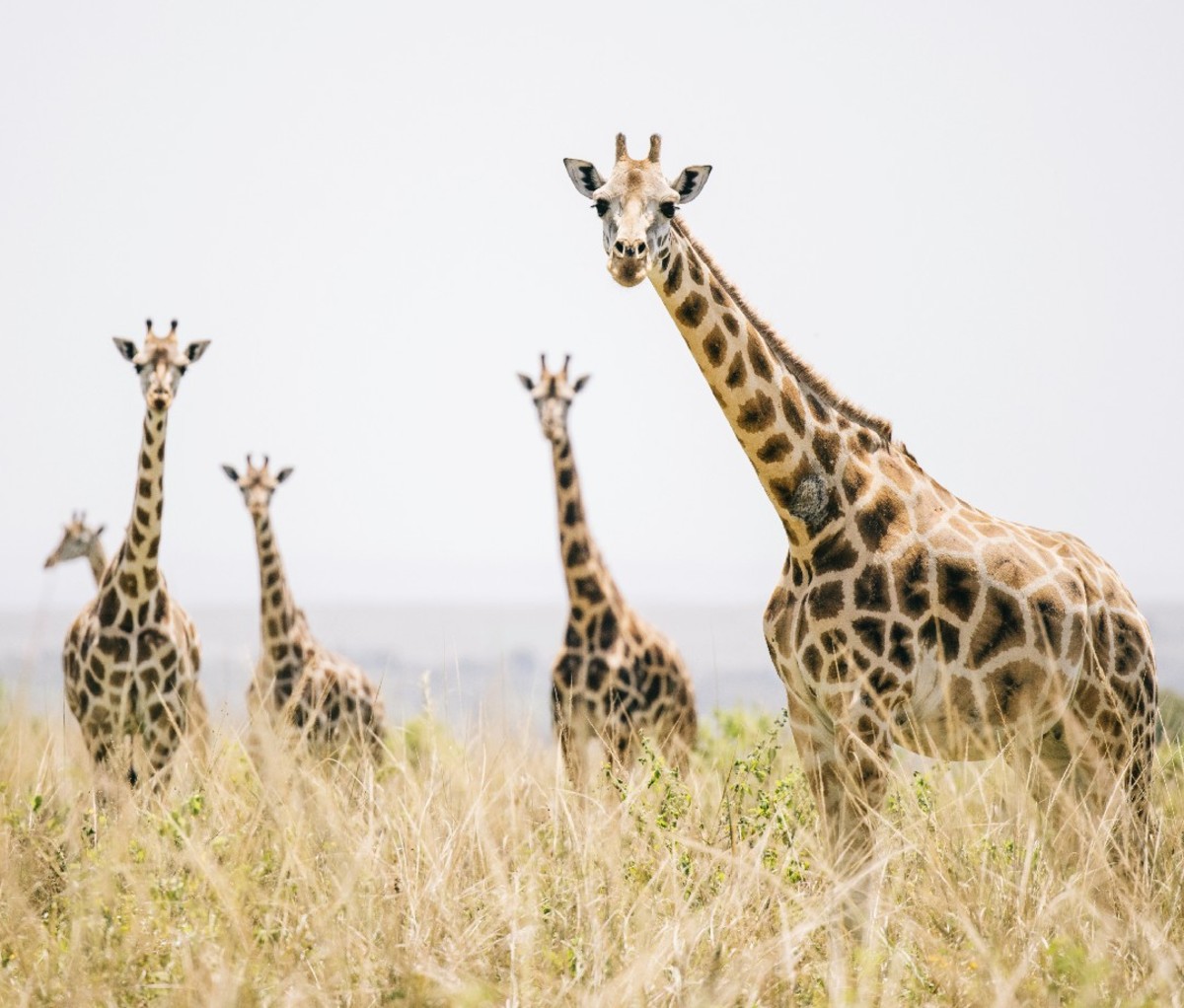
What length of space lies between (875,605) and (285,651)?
7.14 metres

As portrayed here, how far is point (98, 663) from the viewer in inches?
371

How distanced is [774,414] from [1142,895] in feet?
7.57

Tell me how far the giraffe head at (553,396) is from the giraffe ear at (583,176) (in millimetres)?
4552

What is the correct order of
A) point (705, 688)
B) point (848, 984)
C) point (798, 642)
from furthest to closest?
point (705, 688), point (798, 642), point (848, 984)

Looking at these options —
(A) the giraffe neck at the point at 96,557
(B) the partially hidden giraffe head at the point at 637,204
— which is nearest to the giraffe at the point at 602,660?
(B) the partially hidden giraffe head at the point at 637,204

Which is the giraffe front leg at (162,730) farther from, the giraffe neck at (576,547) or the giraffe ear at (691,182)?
the giraffe ear at (691,182)

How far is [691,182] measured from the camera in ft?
20.6

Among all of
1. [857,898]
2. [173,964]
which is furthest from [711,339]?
[173,964]

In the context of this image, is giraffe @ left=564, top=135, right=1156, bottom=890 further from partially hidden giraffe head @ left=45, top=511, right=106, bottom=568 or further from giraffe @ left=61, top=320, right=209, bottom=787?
partially hidden giraffe head @ left=45, top=511, right=106, bottom=568

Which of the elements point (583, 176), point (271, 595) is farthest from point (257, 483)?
point (583, 176)

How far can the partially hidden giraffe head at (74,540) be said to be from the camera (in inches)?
540

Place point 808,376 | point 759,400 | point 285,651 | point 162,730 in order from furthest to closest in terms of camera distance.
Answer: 1. point 285,651
2. point 162,730
3. point 808,376
4. point 759,400

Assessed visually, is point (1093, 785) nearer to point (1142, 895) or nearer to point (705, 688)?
point (1142, 895)

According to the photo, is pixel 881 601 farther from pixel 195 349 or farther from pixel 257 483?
pixel 257 483
